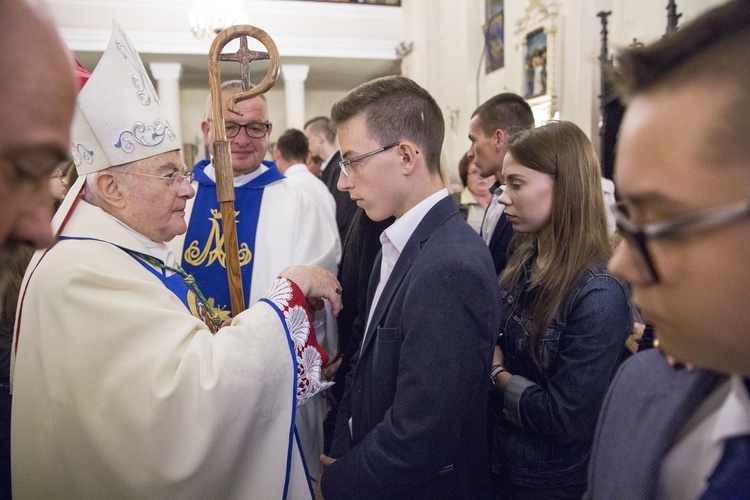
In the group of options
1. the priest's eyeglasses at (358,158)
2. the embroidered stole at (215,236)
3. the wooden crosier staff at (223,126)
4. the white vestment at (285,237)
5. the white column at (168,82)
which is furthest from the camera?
the white column at (168,82)

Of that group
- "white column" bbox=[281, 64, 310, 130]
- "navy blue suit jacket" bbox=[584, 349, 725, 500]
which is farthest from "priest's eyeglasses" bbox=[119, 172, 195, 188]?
"white column" bbox=[281, 64, 310, 130]

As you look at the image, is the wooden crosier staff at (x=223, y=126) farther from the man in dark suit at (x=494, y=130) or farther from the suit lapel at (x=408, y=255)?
the man in dark suit at (x=494, y=130)

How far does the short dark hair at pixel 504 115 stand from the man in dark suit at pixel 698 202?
2.65 m

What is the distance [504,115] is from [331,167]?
197 centimetres

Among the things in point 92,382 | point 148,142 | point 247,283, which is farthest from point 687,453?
point 247,283

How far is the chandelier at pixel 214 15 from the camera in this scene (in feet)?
26.7

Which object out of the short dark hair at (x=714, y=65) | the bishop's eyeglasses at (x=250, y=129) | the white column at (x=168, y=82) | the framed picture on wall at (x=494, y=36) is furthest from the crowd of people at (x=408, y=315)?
the white column at (x=168, y=82)

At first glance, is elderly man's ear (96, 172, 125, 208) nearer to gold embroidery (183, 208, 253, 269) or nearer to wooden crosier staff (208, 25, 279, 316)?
wooden crosier staff (208, 25, 279, 316)

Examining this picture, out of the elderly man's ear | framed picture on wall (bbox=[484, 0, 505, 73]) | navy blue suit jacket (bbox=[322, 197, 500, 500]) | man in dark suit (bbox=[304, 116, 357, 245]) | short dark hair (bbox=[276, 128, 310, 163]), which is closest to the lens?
navy blue suit jacket (bbox=[322, 197, 500, 500])

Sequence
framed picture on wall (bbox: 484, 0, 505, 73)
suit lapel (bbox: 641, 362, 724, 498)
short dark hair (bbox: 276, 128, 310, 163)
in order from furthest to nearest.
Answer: framed picture on wall (bbox: 484, 0, 505, 73) → short dark hair (bbox: 276, 128, 310, 163) → suit lapel (bbox: 641, 362, 724, 498)

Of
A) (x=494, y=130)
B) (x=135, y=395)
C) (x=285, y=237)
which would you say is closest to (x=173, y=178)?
(x=135, y=395)

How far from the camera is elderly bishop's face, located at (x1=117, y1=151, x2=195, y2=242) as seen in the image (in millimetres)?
1949

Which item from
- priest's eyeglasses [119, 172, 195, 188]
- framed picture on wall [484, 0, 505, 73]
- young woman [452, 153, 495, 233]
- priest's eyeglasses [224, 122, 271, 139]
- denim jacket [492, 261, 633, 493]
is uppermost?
framed picture on wall [484, 0, 505, 73]

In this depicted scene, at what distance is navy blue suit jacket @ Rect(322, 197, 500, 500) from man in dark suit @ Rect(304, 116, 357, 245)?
131 cm
